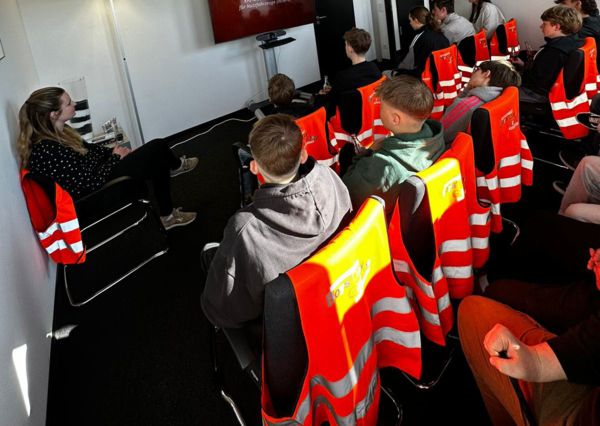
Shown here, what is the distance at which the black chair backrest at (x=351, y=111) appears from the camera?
123 inches

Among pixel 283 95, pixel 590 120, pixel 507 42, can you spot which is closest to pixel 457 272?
pixel 590 120

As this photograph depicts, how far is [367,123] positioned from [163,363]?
2.00 m

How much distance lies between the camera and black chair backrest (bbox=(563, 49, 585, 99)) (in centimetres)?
314

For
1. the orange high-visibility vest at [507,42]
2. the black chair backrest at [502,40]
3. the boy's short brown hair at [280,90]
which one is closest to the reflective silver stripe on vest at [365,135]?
the boy's short brown hair at [280,90]

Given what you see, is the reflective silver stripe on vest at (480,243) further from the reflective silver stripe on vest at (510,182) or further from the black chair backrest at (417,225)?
the reflective silver stripe on vest at (510,182)

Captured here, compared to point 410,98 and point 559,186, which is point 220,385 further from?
point 559,186

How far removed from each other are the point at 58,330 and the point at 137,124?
2.97 metres

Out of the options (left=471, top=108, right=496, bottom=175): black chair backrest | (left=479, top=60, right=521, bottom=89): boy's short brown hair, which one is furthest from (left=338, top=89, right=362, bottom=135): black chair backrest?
(left=471, top=108, right=496, bottom=175): black chair backrest

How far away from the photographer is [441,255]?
1827 millimetres

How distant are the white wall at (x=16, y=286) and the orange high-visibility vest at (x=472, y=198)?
1719mm

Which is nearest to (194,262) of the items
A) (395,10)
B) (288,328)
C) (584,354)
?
(288,328)

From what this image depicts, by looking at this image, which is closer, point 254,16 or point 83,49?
point 83,49

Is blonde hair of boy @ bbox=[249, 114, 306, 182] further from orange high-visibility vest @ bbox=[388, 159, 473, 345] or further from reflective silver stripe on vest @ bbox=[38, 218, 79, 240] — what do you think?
reflective silver stripe on vest @ bbox=[38, 218, 79, 240]

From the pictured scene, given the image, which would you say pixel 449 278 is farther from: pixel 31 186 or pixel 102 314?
pixel 31 186
